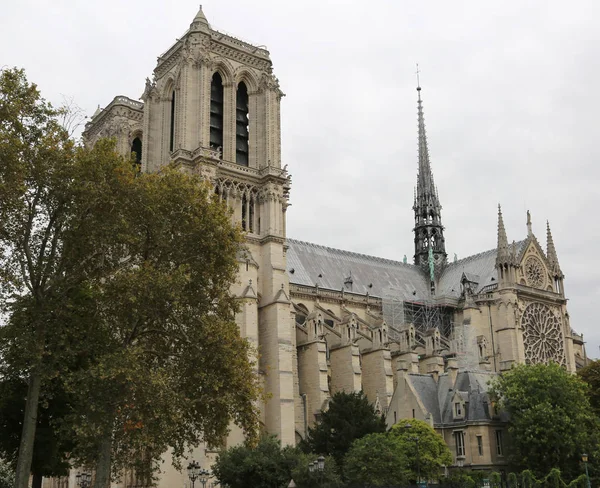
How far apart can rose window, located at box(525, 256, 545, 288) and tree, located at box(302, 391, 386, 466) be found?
96.3 feet

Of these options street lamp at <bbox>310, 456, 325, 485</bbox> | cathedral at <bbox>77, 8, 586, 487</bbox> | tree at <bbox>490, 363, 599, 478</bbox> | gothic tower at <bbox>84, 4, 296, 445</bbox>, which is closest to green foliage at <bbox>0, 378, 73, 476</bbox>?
street lamp at <bbox>310, 456, 325, 485</bbox>

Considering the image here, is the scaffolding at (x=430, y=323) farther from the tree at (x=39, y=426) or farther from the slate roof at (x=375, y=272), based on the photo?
the tree at (x=39, y=426)

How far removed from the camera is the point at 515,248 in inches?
2576

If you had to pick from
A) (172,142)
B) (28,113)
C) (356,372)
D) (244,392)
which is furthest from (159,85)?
(244,392)

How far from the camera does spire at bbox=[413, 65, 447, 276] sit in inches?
3063

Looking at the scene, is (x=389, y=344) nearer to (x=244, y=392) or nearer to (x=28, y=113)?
(x=244, y=392)

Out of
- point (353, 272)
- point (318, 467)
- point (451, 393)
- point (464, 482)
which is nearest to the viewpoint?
point (318, 467)

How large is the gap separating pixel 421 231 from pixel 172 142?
3407 cm

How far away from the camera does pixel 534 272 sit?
219ft

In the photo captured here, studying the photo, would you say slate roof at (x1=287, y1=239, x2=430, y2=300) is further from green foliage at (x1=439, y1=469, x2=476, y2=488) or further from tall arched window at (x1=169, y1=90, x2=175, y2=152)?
green foliage at (x1=439, y1=469, x2=476, y2=488)

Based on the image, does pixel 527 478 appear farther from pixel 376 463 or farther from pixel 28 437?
pixel 28 437

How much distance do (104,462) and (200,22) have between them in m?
35.9

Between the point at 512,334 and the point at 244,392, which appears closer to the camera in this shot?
the point at 244,392

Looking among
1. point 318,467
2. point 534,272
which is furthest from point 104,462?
point 534,272
